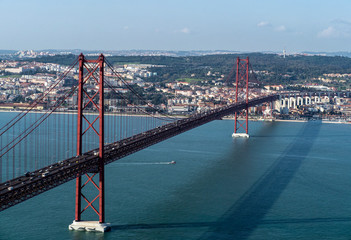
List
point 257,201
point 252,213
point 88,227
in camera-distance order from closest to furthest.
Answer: point 88,227 < point 252,213 < point 257,201

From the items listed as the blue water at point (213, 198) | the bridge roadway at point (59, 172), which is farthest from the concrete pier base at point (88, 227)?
the bridge roadway at point (59, 172)

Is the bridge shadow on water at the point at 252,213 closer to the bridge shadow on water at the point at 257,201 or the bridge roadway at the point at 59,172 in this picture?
the bridge shadow on water at the point at 257,201

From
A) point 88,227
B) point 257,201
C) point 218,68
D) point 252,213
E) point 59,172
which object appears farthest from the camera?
point 218,68

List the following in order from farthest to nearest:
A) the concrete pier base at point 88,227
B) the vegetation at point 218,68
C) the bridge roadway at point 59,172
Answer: the vegetation at point 218,68 < the concrete pier base at point 88,227 < the bridge roadway at point 59,172

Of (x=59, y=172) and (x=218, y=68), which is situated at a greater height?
(x=218, y=68)

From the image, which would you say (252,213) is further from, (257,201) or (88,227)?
(88,227)

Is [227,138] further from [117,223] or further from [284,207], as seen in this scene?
[117,223]

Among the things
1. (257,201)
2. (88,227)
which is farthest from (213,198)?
(88,227)
